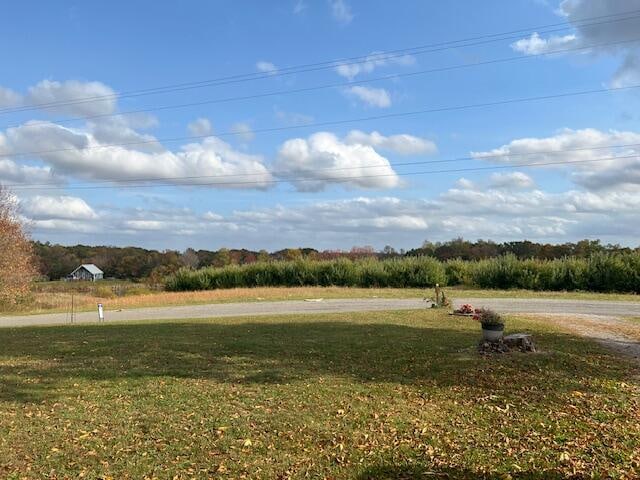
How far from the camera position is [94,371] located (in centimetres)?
952

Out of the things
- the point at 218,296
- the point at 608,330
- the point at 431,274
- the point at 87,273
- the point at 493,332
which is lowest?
the point at 218,296

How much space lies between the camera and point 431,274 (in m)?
42.6

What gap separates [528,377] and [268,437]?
448 cm

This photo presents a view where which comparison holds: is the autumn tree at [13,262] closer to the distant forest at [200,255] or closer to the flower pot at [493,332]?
the distant forest at [200,255]

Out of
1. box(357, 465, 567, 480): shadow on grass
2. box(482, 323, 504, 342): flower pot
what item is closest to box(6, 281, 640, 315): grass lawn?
box(482, 323, 504, 342): flower pot

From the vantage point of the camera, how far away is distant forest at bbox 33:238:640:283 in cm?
4888

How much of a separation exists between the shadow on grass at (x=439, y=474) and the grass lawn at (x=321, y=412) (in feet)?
0.06

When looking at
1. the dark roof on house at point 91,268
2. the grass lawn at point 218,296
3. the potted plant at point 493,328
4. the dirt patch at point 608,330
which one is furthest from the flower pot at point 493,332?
the dark roof on house at point 91,268

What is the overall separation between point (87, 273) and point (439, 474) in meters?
72.9

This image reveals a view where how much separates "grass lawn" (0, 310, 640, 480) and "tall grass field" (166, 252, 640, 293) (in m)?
27.0

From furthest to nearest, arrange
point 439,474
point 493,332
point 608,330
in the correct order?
1. point 608,330
2. point 493,332
3. point 439,474

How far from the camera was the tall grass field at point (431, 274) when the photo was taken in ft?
117

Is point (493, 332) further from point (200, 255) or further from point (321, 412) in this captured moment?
point (200, 255)

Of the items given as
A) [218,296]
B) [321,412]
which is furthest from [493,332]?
[218,296]
